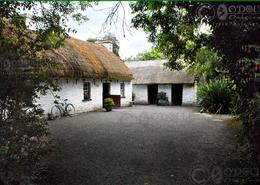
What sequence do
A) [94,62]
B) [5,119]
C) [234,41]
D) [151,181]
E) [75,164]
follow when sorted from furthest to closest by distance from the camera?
[94,62], [75,164], [234,41], [151,181], [5,119]

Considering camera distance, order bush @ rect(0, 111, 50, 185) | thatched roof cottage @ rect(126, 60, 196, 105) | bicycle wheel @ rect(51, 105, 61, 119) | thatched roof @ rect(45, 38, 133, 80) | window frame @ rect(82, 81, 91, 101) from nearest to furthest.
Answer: bush @ rect(0, 111, 50, 185)
bicycle wheel @ rect(51, 105, 61, 119)
thatched roof @ rect(45, 38, 133, 80)
window frame @ rect(82, 81, 91, 101)
thatched roof cottage @ rect(126, 60, 196, 105)

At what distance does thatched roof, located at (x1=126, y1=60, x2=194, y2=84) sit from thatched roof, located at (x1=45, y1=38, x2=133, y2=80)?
10.9ft

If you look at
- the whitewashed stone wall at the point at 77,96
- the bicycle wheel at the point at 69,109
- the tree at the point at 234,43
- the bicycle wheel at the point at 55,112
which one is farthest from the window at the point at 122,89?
the tree at the point at 234,43

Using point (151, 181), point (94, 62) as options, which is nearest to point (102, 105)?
point (94, 62)

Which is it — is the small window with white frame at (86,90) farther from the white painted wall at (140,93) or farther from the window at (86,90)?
the white painted wall at (140,93)

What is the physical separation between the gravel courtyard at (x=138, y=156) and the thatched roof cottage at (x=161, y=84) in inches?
624

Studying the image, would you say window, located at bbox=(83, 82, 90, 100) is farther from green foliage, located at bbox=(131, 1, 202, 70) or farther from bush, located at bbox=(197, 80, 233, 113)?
green foliage, located at bbox=(131, 1, 202, 70)

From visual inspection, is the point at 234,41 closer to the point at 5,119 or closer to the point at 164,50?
the point at 5,119

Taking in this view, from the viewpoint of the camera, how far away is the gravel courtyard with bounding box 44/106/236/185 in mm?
5750

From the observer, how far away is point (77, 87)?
18.0 m

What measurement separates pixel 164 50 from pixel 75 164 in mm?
7305

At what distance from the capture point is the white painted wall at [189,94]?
26953 millimetres

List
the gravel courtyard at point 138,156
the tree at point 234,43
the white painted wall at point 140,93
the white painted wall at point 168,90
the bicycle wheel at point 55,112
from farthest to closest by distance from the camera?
1. the white painted wall at point 140,93
2. the white painted wall at point 168,90
3. the bicycle wheel at point 55,112
4. the gravel courtyard at point 138,156
5. the tree at point 234,43

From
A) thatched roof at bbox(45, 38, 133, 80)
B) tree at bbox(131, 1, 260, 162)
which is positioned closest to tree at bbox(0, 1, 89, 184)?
tree at bbox(131, 1, 260, 162)
